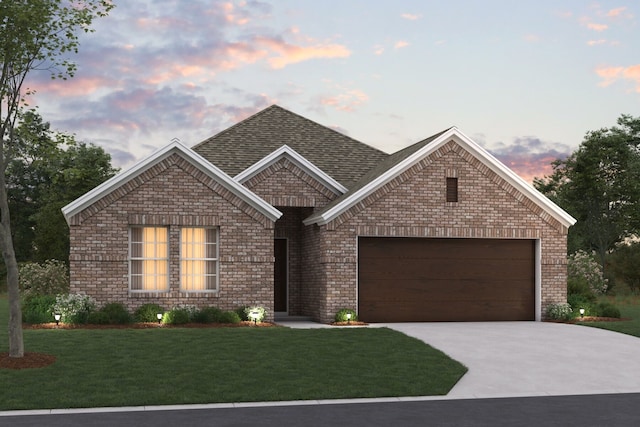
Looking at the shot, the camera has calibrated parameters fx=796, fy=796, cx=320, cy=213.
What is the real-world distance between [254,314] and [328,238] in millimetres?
3268

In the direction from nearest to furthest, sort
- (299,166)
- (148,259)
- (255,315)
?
(255,315), (148,259), (299,166)

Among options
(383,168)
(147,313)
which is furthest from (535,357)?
(383,168)

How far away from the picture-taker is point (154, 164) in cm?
2309

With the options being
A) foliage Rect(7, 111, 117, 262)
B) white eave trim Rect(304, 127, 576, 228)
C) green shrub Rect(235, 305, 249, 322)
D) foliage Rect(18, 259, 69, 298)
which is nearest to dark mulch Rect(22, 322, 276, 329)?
green shrub Rect(235, 305, 249, 322)

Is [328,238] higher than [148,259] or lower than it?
higher

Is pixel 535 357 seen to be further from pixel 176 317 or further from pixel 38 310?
pixel 38 310

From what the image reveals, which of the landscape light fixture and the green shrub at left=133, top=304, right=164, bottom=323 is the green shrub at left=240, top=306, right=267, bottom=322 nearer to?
the landscape light fixture

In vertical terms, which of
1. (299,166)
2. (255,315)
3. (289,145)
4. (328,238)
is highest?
(289,145)

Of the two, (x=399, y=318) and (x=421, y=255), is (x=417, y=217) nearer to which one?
(x=421, y=255)

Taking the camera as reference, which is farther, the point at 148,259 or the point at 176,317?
the point at 148,259

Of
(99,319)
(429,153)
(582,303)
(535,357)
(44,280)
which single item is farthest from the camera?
(44,280)

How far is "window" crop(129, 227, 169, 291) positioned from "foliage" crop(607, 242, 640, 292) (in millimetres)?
36501

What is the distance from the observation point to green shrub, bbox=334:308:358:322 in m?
23.6

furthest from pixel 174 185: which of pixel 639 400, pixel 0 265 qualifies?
pixel 0 265
